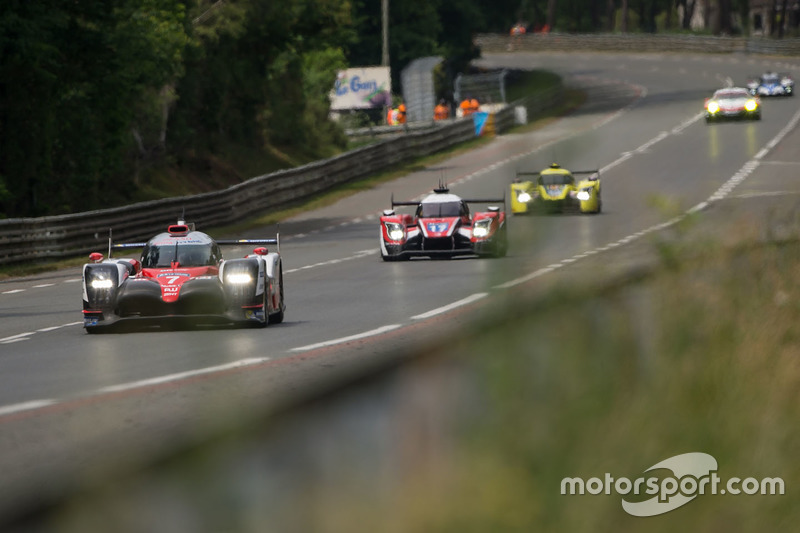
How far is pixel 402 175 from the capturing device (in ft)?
169

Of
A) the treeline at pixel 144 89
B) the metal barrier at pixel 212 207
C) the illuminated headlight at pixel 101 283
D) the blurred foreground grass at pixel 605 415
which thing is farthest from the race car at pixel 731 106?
the blurred foreground grass at pixel 605 415

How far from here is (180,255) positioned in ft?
55.3

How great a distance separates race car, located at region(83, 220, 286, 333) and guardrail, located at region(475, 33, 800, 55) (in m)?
97.2

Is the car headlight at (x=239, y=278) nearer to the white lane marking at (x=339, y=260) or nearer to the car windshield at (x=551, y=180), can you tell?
the car windshield at (x=551, y=180)

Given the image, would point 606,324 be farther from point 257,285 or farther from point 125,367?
point 257,285

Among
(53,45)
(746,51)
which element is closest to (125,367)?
(53,45)

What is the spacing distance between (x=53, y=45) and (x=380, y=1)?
2099 inches

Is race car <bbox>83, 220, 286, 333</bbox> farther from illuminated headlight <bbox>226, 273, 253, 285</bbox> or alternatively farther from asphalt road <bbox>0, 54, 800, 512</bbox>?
asphalt road <bbox>0, 54, 800, 512</bbox>

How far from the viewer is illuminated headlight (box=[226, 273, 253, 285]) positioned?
16203 mm

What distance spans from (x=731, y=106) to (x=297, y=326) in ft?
166

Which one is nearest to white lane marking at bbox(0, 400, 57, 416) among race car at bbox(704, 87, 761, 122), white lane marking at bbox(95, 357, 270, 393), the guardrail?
white lane marking at bbox(95, 357, 270, 393)

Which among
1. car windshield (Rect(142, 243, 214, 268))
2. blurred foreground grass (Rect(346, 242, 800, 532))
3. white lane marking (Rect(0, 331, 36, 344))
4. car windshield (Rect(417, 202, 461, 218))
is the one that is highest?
blurred foreground grass (Rect(346, 242, 800, 532))

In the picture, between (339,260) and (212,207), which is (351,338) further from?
(212,207)

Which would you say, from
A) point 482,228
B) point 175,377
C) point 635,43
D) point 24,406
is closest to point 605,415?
point 24,406
